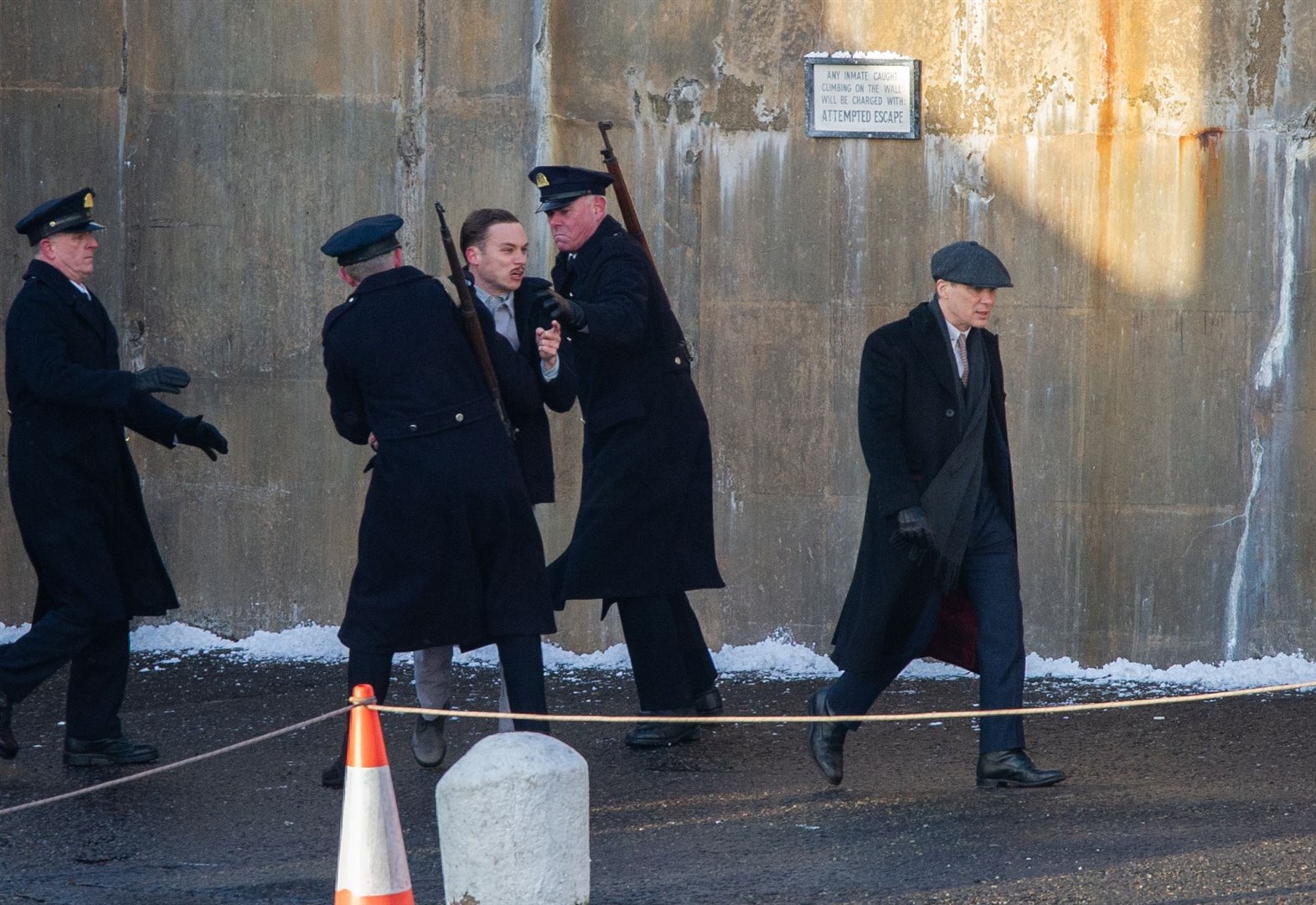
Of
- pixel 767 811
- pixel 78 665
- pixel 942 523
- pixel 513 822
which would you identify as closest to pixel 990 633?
pixel 942 523

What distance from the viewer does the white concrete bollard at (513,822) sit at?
4402 mm

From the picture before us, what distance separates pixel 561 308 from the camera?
6027 millimetres

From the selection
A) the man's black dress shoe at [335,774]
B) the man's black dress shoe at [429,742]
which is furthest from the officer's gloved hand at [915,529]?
the man's black dress shoe at [335,774]

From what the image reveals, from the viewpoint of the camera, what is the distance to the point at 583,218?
6672 mm

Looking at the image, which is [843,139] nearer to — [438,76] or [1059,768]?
[438,76]

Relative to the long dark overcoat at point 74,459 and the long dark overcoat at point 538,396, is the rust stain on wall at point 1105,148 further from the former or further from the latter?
the long dark overcoat at point 74,459

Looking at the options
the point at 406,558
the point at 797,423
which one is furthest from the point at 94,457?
the point at 797,423

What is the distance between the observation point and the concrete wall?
8.16 meters

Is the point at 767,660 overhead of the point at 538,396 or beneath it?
beneath

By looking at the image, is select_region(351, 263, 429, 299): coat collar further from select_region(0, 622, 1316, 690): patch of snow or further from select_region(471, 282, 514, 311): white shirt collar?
select_region(0, 622, 1316, 690): patch of snow

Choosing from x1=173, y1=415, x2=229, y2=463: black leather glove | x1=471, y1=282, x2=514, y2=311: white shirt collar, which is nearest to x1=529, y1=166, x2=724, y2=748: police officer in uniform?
x1=471, y1=282, x2=514, y2=311: white shirt collar

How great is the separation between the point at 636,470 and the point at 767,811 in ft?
4.71

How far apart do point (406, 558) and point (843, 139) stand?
341 centimetres

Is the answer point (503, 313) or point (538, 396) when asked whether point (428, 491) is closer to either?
point (538, 396)
